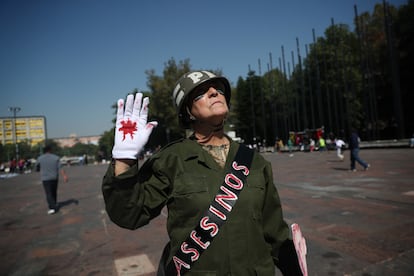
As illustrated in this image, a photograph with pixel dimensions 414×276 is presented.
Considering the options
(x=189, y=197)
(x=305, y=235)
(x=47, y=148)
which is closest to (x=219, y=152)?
(x=189, y=197)

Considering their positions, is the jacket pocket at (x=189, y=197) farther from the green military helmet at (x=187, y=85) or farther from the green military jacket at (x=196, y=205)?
the green military helmet at (x=187, y=85)

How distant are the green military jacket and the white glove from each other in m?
0.10

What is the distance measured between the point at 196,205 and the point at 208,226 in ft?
0.42

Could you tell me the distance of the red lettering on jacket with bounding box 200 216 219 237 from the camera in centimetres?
147

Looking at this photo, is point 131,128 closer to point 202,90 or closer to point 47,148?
point 202,90

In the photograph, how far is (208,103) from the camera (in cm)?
179

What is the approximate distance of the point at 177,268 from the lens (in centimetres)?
150

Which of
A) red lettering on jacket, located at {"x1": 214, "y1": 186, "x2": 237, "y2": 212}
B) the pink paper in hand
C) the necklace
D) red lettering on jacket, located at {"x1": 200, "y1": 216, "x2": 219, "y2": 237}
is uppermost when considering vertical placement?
the necklace

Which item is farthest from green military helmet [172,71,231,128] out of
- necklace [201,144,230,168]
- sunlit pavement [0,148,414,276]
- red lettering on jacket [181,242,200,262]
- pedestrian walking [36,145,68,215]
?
pedestrian walking [36,145,68,215]

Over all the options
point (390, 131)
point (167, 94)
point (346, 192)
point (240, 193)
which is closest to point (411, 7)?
point (390, 131)

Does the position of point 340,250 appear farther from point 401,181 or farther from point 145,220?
point 401,181

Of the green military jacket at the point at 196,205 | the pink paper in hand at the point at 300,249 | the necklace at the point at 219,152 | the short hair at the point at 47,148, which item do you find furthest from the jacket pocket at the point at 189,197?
the short hair at the point at 47,148

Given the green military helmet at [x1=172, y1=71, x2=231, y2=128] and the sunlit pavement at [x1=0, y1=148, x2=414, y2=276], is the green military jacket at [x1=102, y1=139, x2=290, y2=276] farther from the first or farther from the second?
the sunlit pavement at [x1=0, y1=148, x2=414, y2=276]

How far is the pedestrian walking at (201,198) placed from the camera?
1.47 m
